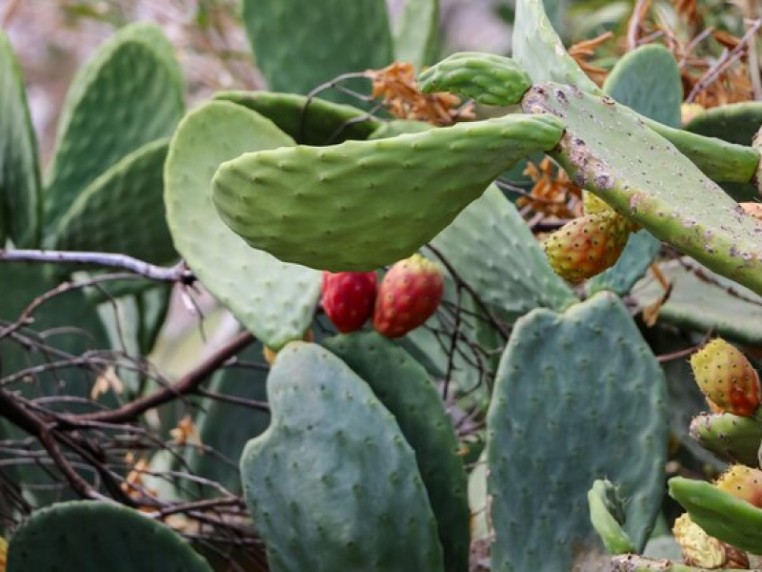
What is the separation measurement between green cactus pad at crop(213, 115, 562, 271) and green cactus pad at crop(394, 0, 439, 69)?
105cm

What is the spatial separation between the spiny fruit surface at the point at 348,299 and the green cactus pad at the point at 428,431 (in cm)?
3

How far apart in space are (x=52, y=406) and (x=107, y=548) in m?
0.52

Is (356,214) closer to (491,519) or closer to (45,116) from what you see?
(491,519)

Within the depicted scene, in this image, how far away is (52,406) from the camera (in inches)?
67.3

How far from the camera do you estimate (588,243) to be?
0.92 meters

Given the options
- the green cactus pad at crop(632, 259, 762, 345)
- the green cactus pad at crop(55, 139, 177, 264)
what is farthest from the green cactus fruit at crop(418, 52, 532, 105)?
the green cactus pad at crop(55, 139, 177, 264)

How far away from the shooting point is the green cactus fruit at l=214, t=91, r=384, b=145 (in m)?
1.48

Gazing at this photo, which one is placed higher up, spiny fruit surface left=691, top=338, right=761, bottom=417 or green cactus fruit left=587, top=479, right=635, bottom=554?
spiny fruit surface left=691, top=338, right=761, bottom=417

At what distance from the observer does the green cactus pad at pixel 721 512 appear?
0.73 m

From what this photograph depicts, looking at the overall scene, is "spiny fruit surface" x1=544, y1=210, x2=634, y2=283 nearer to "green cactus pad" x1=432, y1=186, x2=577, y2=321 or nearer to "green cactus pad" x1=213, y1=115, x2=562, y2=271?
"green cactus pad" x1=213, y1=115, x2=562, y2=271

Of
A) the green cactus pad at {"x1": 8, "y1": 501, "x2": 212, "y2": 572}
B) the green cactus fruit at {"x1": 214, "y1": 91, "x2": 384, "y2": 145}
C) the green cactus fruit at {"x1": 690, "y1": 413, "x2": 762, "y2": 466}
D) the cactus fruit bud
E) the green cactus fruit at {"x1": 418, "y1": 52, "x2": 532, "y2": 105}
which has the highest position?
the green cactus fruit at {"x1": 418, "y1": 52, "x2": 532, "y2": 105}

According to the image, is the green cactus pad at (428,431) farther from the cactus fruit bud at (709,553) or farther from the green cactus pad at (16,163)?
the green cactus pad at (16,163)

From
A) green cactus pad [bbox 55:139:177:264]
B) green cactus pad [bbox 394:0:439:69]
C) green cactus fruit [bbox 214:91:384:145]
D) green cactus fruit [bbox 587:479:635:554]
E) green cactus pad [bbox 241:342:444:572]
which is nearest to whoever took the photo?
green cactus fruit [bbox 587:479:635:554]

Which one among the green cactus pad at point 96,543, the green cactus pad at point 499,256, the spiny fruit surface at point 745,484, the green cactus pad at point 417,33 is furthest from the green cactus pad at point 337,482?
the green cactus pad at point 417,33
